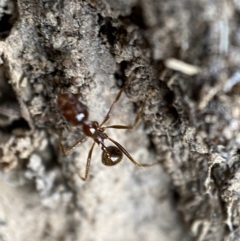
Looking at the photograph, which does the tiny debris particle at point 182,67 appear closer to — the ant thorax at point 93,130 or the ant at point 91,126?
the ant at point 91,126

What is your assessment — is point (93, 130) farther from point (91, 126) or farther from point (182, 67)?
point (182, 67)

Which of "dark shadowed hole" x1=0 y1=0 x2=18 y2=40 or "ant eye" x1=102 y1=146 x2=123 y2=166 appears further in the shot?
"ant eye" x1=102 y1=146 x2=123 y2=166

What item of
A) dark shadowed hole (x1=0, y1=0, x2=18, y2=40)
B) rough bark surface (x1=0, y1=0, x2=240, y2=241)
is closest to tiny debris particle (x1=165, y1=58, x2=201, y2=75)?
rough bark surface (x1=0, y1=0, x2=240, y2=241)

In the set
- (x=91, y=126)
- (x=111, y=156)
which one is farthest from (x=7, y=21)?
(x=111, y=156)

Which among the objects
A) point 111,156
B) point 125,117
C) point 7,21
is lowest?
point 111,156

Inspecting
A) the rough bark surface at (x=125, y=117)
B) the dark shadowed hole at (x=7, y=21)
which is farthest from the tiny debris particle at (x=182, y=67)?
the dark shadowed hole at (x=7, y=21)

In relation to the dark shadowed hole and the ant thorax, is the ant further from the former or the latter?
the dark shadowed hole

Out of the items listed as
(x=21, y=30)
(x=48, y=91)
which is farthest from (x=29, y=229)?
(x=21, y=30)
